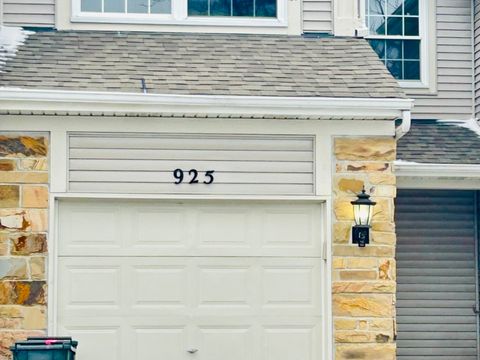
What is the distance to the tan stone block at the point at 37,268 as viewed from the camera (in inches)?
330

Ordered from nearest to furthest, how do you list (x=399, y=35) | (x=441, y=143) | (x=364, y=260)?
(x=364, y=260) → (x=441, y=143) → (x=399, y=35)

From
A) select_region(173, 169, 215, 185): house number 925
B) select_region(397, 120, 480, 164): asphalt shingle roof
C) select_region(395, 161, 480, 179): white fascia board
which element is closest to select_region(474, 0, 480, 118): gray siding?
select_region(397, 120, 480, 164): asphalt shingle roof

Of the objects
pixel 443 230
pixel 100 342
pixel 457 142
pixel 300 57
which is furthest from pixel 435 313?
pixel 100 342

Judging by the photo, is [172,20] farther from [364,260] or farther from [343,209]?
[364,260]

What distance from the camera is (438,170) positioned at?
32.5 ft

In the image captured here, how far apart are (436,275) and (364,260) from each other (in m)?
2.87

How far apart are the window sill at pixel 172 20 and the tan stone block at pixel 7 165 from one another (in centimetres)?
219

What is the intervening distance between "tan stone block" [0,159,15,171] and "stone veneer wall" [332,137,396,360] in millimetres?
2922

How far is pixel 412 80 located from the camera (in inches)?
453

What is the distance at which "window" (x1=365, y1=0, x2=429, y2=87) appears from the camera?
37.9ft

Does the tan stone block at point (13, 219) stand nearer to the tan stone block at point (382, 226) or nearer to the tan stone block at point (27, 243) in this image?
the tan stone block at point (27, 243)

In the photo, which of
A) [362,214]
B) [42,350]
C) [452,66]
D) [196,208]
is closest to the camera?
[42,350]

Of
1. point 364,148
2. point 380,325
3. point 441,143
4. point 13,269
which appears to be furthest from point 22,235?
point 441,143

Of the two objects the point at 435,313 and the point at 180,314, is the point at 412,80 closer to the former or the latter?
the point at 435,313
